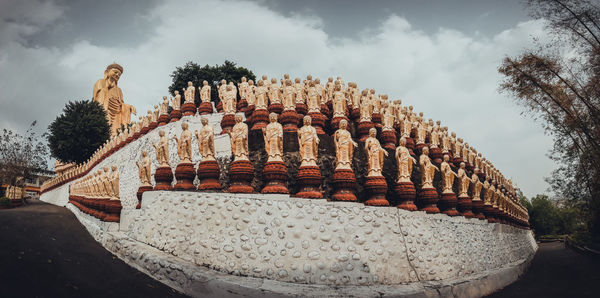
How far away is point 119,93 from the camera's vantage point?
3027 cm

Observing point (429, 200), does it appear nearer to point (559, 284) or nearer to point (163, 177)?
point (559, 284)

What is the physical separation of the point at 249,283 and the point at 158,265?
1.61 m

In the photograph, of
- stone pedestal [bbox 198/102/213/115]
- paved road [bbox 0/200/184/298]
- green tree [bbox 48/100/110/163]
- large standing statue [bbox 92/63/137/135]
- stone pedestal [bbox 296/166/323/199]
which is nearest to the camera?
paved road [bbox 0/200/184/298]

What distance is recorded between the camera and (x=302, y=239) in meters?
4.59

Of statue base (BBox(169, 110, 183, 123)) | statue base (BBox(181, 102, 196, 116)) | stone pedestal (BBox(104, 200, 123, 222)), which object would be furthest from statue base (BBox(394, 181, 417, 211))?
statue base (BBox(169, 110, 183, 123))

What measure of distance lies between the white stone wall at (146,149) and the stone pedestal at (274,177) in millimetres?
3050

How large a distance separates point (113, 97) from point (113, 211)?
26.1 m

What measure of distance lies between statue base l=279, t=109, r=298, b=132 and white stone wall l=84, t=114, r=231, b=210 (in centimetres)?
170

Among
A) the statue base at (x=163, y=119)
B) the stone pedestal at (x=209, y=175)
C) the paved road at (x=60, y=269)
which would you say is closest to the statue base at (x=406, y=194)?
the stone pedestal at (x=209, y=175)

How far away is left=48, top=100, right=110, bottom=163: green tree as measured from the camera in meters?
21.2

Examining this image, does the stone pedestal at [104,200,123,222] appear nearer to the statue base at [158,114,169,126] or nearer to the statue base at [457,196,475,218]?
the statue base at [158,114,169,126]

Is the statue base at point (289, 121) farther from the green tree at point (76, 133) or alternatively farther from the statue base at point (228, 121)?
the green tree at point (76, 133)

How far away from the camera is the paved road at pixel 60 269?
3820 millimetres

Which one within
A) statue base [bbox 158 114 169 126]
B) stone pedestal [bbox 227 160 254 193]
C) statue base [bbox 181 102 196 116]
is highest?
statue base [bbox 181 102 196 116]
